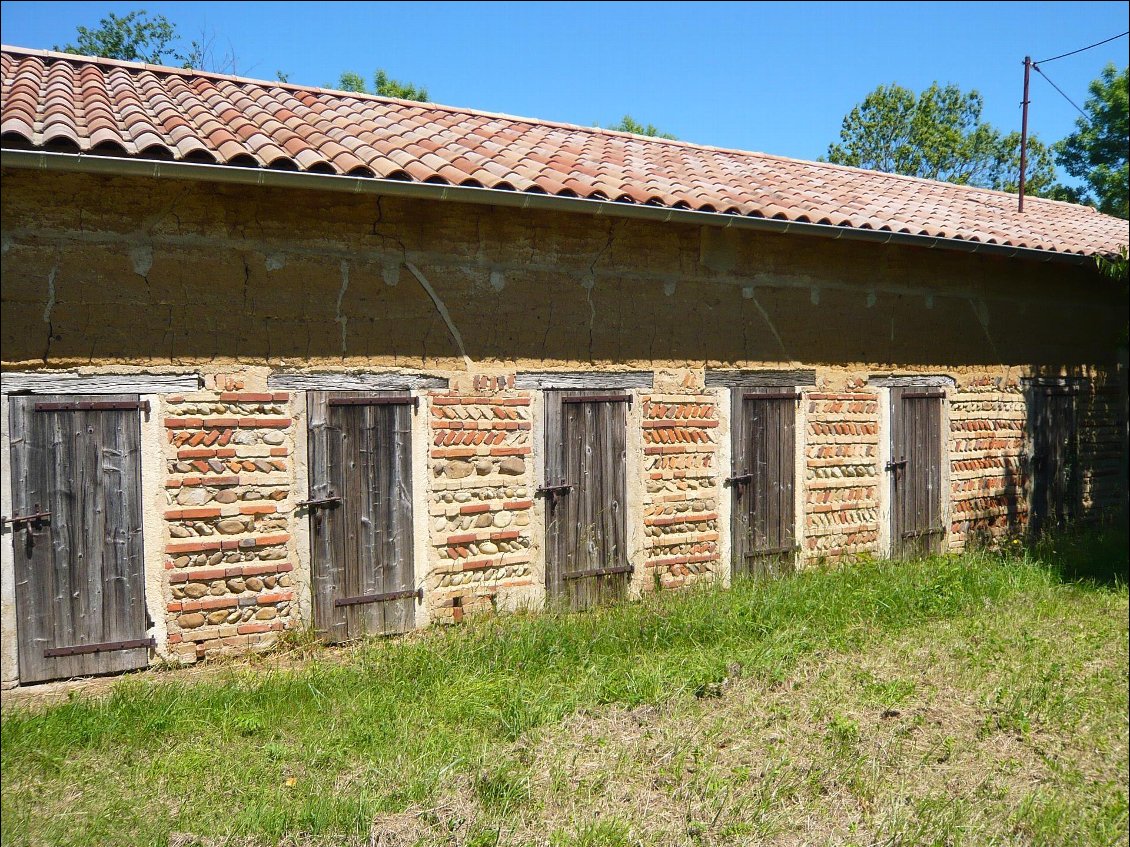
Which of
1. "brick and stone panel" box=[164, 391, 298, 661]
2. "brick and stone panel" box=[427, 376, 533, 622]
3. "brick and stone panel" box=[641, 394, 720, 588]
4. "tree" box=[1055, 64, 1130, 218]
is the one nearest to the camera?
"brick and stone panel" box=[164, 391, 298, 661]

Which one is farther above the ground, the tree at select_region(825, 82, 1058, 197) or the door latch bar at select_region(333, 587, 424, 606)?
the tree at select_region(825, 82, 1058, 197)

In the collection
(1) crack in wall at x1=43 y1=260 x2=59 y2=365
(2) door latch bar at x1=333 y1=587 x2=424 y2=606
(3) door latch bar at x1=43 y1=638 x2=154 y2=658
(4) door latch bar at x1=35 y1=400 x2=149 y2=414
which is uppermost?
(1) crack in wall at x1=43 y1=260 x2=59 y2=365

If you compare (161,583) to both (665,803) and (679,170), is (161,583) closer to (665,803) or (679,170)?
(665,803)

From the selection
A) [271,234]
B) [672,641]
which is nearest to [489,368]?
[271,234]

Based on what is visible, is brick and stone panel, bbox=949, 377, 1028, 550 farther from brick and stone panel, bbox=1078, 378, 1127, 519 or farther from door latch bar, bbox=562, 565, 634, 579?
door latch bar, bbox=562, 565, 634, 579

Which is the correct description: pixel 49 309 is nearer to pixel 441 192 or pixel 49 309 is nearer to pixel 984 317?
pixel 441 192

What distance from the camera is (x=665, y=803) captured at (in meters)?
3.95

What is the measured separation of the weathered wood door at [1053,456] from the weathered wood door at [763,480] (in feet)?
10.6

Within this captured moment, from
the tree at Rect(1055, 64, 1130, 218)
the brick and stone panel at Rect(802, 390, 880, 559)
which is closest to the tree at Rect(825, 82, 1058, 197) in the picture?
the tree at Rect(1055, 64, 1130, 218)

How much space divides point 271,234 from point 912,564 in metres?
5.77

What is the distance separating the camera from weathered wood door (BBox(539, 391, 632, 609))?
654 centimetres

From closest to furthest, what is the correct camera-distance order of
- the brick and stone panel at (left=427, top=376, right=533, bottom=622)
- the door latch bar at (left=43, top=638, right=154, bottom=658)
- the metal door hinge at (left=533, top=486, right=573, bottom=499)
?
the door latch bar at (left=43, top=638, right=154, bottom=658) < the brick and stone panel at (left=427, top=376, right=533, bottom=622) < the metal door hinge at (left=533, top=486, right=573, bottom=499)

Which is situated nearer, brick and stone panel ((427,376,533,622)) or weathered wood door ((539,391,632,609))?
brick and stone panel ((427,376,533,622))

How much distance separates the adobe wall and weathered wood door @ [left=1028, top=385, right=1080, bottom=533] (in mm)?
982
